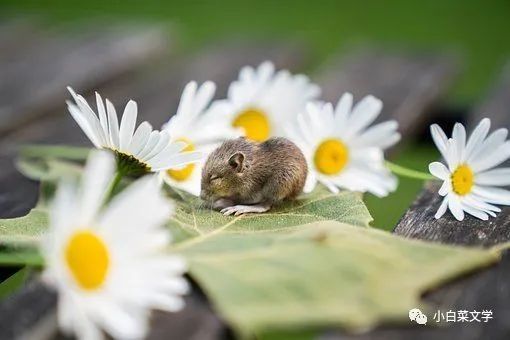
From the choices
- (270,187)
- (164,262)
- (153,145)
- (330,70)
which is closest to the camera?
(164,262)

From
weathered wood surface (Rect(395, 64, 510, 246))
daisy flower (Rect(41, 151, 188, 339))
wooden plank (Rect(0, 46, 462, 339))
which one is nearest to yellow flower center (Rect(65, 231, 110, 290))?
daisy flower (Rect(41, 151, 188, 339))

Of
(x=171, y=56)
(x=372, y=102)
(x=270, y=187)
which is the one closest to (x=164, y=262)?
(x=270, y=187)

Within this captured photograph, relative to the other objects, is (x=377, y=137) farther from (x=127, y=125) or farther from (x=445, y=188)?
(x=127, y=125)

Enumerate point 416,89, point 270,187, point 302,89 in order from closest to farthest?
point 270,187, point 302,89, point 416,89

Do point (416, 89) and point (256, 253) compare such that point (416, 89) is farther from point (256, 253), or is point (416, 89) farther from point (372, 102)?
point (256, 253)

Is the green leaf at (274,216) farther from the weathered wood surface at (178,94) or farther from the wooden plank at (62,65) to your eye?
the wooden plank at (62,65)
